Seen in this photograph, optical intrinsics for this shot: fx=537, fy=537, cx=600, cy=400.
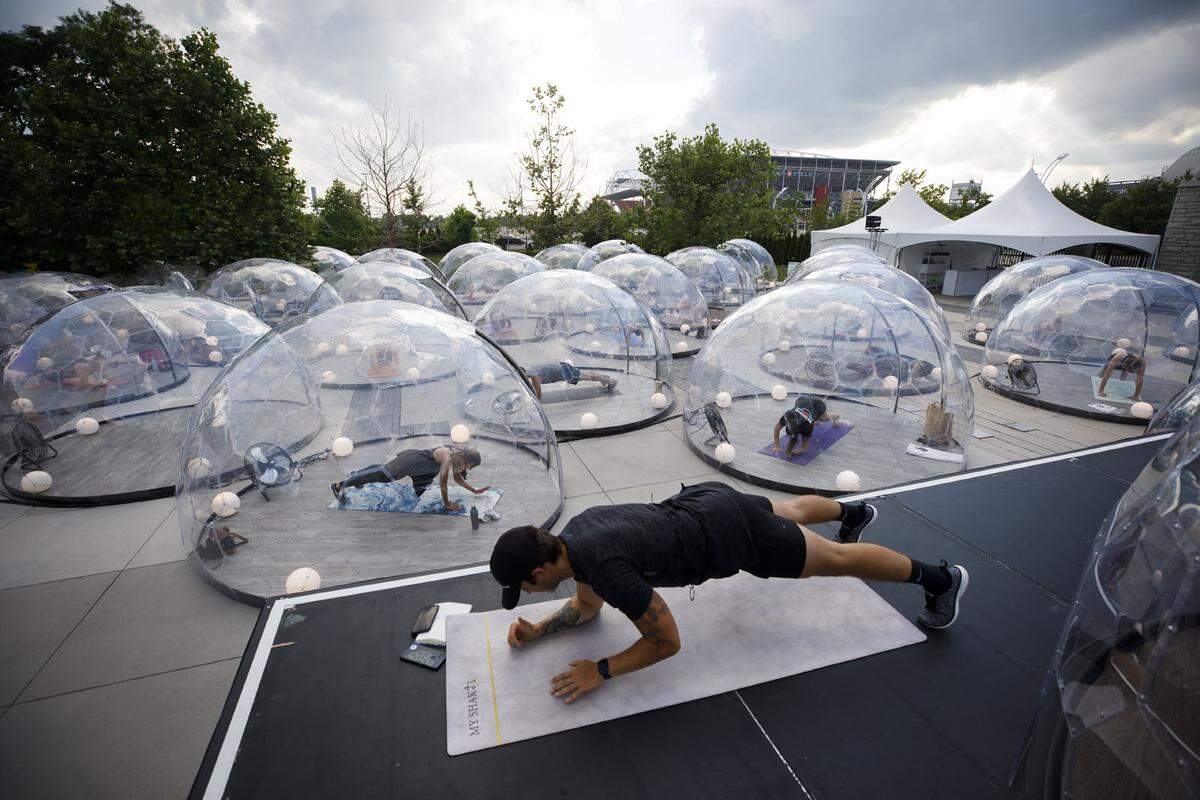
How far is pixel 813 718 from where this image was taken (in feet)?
7.84

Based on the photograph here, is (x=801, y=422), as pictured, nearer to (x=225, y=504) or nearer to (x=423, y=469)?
(x=423, y=469)

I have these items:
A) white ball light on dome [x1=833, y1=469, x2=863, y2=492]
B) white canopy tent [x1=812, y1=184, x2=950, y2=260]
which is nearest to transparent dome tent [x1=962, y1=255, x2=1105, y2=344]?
white canopy tent [x1=812, y1=184, x2=950, y2=260]

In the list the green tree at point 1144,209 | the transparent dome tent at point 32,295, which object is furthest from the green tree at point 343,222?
the green tree at point 1144,209

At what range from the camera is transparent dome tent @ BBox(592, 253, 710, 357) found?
46.8 ft

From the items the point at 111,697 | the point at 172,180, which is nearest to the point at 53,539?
the point at 111,697

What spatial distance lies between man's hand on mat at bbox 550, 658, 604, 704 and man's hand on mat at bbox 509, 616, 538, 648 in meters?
0.31

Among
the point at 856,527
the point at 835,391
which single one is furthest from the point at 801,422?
the point at 835,391

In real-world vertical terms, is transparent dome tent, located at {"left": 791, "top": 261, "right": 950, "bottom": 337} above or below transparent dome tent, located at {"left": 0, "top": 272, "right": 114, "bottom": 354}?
above

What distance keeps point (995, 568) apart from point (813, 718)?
1.83m

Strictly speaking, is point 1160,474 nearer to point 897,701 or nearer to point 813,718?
point 897,701

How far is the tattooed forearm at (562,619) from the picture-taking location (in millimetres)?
2850

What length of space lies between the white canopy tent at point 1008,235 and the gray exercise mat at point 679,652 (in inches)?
889

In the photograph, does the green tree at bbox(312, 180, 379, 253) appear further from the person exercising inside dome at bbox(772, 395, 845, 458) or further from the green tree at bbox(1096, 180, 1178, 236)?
the green tree at bbox(1096, 180, 1178, 236)

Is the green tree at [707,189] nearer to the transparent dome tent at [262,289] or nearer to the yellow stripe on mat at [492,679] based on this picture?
the transparent dome tent at [262,289]
